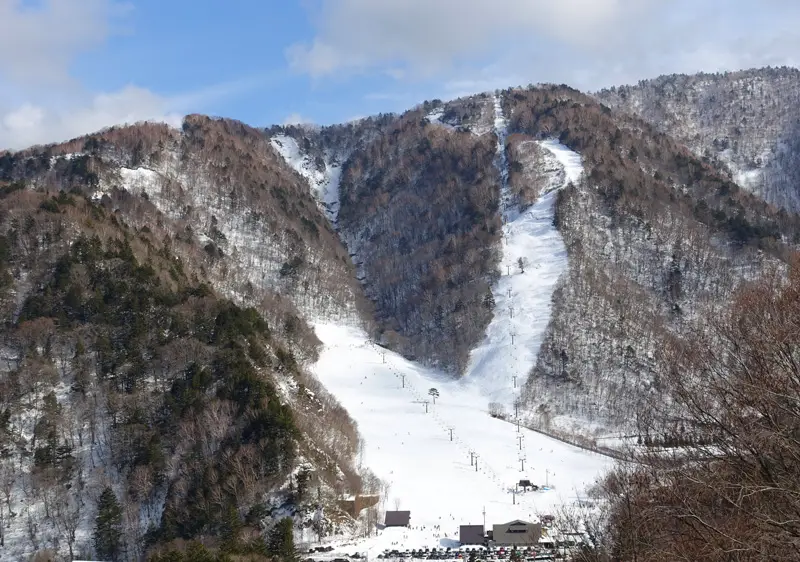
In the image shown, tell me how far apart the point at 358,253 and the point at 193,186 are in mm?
36400

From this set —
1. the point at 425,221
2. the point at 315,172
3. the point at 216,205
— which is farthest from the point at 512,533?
the point at 315,172

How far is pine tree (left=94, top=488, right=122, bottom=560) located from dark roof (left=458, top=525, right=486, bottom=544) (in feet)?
75.8

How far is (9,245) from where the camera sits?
62125mm

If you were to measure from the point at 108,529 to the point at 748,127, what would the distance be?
193019mm

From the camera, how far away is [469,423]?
222ft

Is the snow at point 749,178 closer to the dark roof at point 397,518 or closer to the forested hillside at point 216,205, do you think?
the forested hillside at point 216,205

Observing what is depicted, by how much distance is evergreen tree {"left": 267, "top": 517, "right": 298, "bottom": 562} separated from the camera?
35.7 metres

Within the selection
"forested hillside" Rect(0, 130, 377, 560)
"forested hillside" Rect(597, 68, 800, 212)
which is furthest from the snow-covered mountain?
"forested hillside" Rect(597, 68, 800, 212)

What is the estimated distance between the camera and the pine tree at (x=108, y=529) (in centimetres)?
4031

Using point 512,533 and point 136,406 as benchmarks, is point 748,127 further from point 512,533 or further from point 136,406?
point 136,406

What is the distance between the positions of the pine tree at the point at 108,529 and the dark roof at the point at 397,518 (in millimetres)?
18496

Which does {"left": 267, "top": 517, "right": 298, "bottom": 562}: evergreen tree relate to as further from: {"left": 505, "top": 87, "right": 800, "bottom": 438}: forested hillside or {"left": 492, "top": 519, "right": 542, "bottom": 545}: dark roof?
{"left": 505, "top": 87, "right": 800, "bottom": 438}: forested hillside

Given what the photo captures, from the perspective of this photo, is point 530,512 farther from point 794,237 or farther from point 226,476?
point 794,237

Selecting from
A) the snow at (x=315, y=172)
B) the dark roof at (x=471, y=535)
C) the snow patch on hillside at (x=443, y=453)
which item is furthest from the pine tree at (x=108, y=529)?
the snow at (x=315, y=172)
